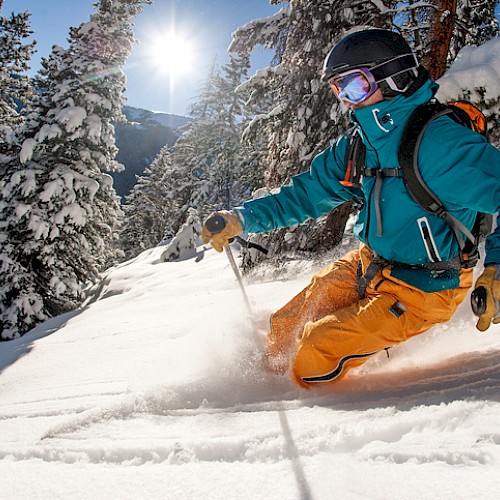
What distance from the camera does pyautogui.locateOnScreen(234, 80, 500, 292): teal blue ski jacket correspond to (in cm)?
194

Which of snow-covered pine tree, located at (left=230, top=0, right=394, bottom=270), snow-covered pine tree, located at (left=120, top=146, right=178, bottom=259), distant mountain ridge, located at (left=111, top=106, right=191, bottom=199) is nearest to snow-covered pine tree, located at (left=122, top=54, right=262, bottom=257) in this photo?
snow-covered pine tree, located at (left=120, top=146, right=178, bottom=259)

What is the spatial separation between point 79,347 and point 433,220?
3759mm

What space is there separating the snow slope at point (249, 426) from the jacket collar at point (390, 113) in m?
1.42

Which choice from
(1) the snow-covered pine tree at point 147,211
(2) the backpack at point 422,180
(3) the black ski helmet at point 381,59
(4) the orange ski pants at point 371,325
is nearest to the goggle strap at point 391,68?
(3) the black ski helmet at point 381,59

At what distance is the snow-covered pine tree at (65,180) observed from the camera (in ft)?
39.6

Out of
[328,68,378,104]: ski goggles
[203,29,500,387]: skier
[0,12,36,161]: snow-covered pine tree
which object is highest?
[0,12,36,161]: snow-covered pine tree

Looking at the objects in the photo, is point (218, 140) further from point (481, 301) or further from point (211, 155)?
point (481, 301)

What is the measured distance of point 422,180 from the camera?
2.14m

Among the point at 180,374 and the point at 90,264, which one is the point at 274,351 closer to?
the point at 180,374

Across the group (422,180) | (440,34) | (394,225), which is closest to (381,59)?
(422,180)

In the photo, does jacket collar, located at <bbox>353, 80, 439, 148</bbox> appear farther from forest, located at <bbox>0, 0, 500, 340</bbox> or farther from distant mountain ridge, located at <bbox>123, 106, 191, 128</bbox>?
distant mountain ridge, located at <bbox>123, 106, 191, 128</bbox>

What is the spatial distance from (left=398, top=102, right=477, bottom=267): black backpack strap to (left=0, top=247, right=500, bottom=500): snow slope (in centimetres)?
85

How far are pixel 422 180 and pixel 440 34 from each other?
5638 mm

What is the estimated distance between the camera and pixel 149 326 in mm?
4723
